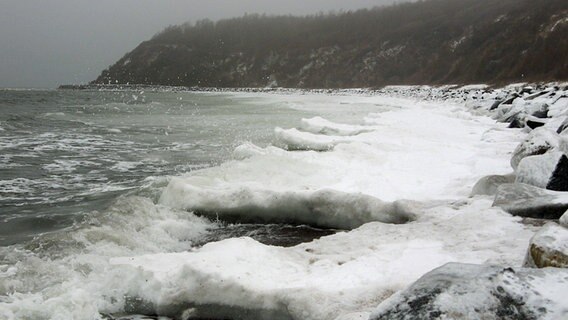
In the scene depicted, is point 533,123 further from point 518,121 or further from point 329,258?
point 329,258

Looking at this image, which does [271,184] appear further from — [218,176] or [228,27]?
[228,27]

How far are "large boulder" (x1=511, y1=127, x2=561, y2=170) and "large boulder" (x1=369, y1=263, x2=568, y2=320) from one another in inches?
188

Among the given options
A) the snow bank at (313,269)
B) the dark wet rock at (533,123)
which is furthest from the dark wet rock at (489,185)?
the dark wet rock at (533,123)

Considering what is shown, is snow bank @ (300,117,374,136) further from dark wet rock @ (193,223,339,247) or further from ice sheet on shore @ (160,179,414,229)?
dark wet rock @ (193,223,339,247)

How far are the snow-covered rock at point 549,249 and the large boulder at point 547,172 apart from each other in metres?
2.35

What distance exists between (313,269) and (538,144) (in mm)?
4711

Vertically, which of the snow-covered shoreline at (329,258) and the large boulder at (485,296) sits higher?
the large boulder at (485,296)

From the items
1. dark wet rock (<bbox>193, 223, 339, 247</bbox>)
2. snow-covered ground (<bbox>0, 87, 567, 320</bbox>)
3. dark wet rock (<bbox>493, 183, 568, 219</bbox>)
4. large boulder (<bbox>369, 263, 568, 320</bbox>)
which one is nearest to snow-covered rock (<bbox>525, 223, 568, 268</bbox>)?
snow-covered ground (<bbox>0, 87, 567, 320</bbox>)

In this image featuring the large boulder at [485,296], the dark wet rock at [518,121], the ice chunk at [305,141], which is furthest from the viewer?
the dark wet rock at [518,121]

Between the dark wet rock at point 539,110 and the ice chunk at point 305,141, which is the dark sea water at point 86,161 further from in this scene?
the dark wet rock at point 539,110

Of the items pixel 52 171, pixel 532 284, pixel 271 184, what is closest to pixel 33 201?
pixel 52 171

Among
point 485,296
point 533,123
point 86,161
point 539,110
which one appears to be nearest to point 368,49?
point 539,110

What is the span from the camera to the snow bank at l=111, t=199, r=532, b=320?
3.38 meters

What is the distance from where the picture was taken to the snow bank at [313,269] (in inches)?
133
